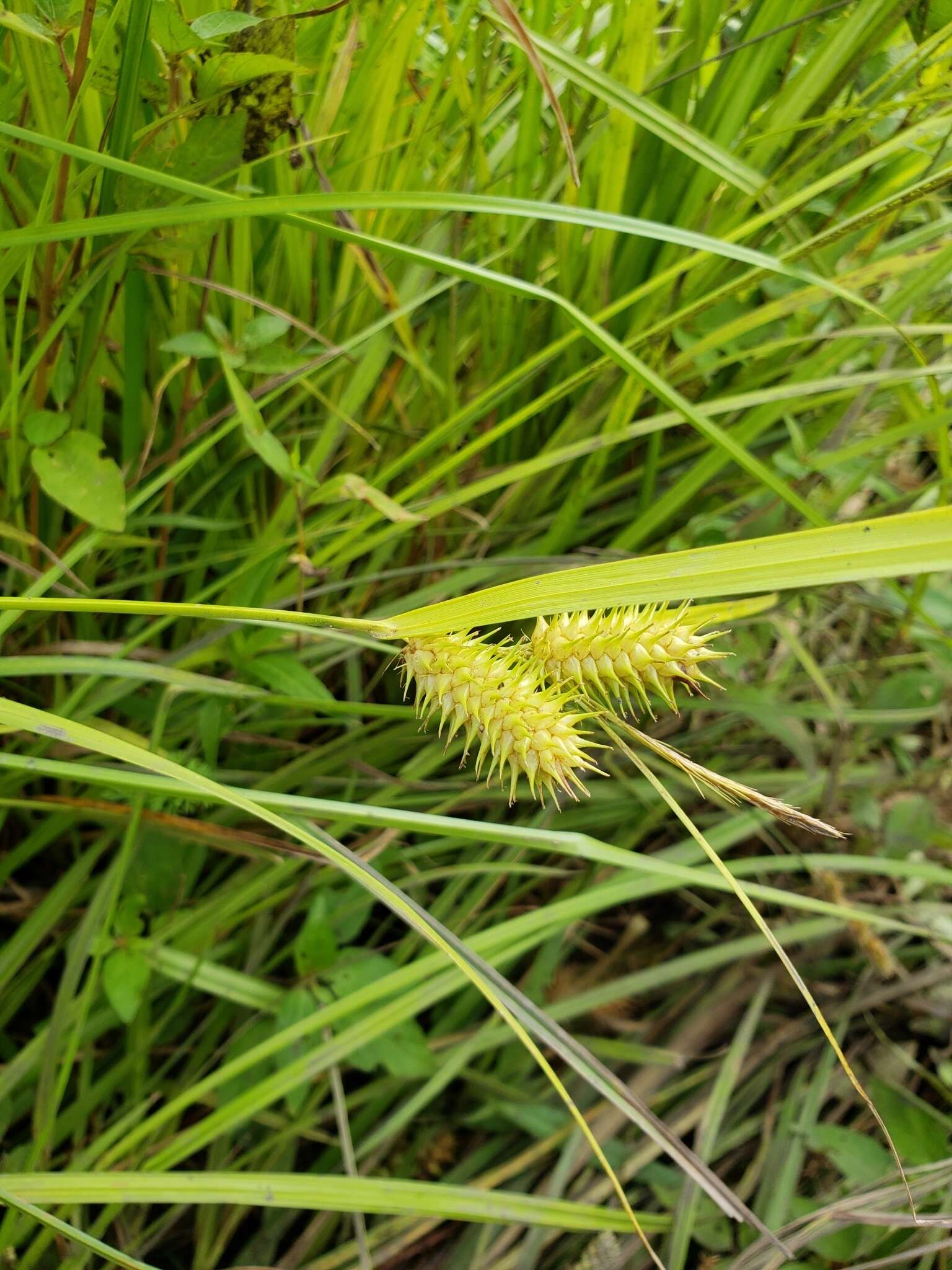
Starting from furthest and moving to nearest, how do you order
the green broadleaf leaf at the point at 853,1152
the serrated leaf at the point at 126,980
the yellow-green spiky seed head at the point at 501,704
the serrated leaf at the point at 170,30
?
the green broadleaf leaf at the point at 853,1152
the serrated leaf at the point at 126,980
the serrated leaf at the point at 170,30
the yellow-green spiky seed head at the point at 501,704

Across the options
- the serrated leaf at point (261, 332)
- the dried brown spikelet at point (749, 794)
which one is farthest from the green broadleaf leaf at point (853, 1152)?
the serrated leaf at point (261, 332)

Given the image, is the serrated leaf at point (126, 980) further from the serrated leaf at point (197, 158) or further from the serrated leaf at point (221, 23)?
the serrated leaf at point (221, 23)

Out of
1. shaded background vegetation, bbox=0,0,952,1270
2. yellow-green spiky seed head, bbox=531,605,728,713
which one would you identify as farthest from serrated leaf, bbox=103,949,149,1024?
yellow-green spiky seed head, bbox=531,605,728,713

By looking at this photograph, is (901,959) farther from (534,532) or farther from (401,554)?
(401,554)

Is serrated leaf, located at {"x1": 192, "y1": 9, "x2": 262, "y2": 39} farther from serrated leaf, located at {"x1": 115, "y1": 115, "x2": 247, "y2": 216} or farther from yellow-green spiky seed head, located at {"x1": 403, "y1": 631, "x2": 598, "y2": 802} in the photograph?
yellow-green spiky seed head, located at {"x1": 403, "y1": 631, "x2": 598, "y2": 802}

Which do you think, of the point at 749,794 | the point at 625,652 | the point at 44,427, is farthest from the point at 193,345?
the point at 749,794

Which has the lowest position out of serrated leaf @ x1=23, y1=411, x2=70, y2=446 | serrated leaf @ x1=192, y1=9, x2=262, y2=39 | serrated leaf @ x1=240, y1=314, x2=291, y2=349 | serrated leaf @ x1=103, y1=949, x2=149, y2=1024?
serrated leaf @ x1=103, y1=949, x2=149, y2=1024

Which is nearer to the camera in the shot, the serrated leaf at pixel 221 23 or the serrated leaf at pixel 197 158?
the serrated leaf at pixel 221 23
